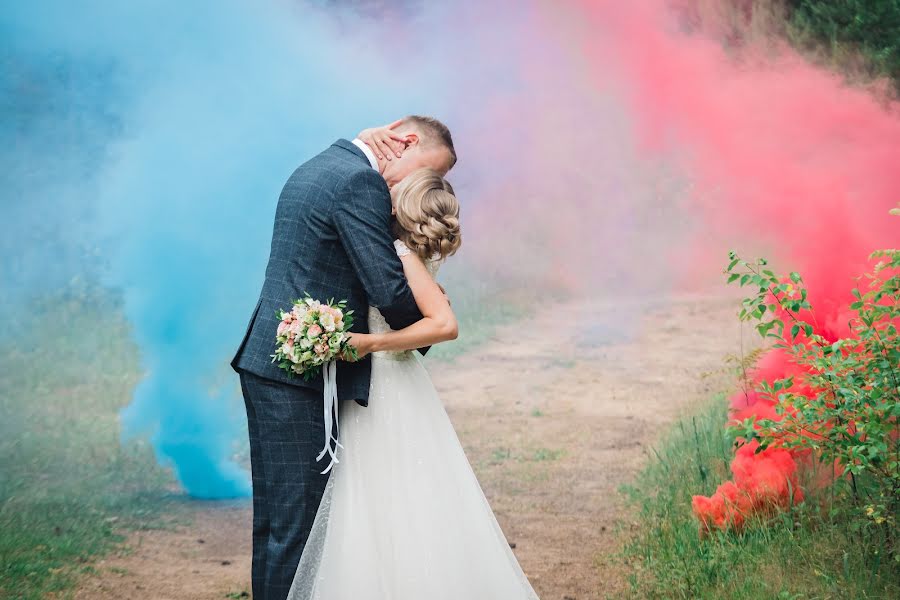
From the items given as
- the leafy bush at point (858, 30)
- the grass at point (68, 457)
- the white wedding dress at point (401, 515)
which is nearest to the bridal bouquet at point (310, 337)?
the white wedding dress at point (401, 515)

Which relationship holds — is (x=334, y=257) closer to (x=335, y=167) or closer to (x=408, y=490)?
(x=335, y=167)

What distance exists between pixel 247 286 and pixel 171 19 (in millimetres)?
1820

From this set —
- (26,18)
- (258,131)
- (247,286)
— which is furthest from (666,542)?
(26,18)

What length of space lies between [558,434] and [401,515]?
143 inches

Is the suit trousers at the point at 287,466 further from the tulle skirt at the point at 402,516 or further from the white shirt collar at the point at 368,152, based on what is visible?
the white shirt collar at the point at 368,152

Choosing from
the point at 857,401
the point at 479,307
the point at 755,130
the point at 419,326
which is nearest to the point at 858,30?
the point at 755,130

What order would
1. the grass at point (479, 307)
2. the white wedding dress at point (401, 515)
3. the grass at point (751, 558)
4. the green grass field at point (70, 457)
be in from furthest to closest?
the grass at point (479, 307), the green grass field at point (70, 457), the grass at point (751, 558), the white wedding dress at point (401, 515)

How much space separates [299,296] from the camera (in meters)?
2.86

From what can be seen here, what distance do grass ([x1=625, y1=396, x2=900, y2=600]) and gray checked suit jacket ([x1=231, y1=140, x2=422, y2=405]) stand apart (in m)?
1.74

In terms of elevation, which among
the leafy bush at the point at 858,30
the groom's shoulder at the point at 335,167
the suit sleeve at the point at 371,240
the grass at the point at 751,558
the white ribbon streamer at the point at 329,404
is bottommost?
the grass at the point at 751,558

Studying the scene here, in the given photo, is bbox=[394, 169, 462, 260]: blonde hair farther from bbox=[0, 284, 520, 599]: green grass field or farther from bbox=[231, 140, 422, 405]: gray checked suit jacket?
bbox=[0, 284, 520, 599]: green grass field

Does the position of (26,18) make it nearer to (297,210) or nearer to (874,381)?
(297,210)

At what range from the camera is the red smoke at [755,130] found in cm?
639

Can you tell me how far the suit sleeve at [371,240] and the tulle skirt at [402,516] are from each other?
0.33 m
